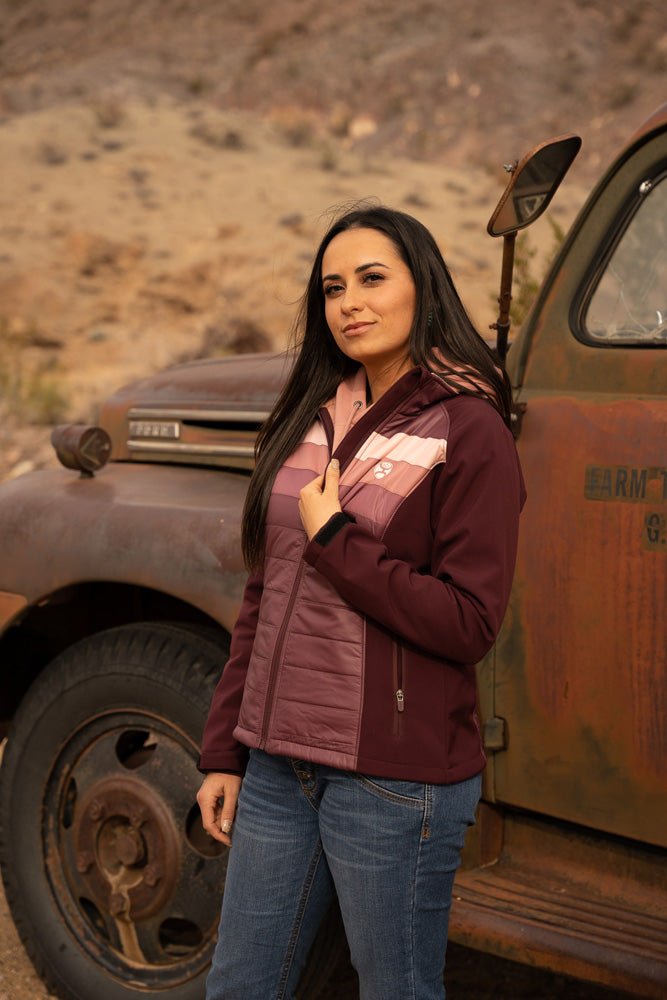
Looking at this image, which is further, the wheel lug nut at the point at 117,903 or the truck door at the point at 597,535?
the wheel lug nut at the point at 117,903

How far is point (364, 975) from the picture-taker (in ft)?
5.80

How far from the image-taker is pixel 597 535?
85.7 inches

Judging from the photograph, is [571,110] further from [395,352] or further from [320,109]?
[395,352]

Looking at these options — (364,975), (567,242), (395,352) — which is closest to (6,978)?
(364,975)

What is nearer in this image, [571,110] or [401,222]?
[401,222]

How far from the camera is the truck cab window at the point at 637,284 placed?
7.50ft

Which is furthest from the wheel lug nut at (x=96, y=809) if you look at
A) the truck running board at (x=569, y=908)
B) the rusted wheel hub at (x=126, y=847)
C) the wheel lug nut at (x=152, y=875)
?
the truck running board at (x=569, y=908)

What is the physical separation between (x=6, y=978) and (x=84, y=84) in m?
31.8

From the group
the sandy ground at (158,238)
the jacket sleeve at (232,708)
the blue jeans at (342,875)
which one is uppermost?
the sandy ground at (158,238)

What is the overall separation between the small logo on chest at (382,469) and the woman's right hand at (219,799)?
65cm

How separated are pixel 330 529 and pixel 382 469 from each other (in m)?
0.15

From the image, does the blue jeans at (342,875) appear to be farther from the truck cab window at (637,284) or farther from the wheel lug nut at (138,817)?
the truck cab window at (637,284)

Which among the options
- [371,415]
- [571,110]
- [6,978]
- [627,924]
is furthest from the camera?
[571,110]

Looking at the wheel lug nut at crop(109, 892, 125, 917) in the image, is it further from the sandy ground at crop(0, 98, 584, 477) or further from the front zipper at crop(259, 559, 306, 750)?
the sandy ground at crop(0, 98, 584, 477)
